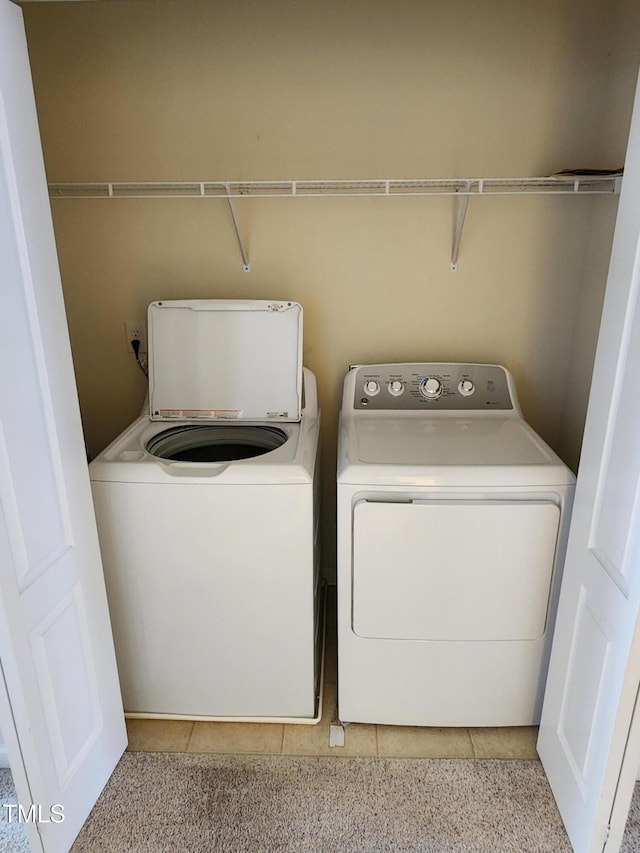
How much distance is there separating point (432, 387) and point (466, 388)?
0.40 ft

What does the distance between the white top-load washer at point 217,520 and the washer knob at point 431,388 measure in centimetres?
38

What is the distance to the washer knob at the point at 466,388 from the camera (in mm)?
2004

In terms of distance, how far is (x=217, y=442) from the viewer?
6.62 ft

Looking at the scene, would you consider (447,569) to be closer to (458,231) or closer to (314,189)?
(458,231)

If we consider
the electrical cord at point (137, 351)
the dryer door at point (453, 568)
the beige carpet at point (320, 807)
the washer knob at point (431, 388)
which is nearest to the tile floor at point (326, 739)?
the beige carpet at point (320, 807)

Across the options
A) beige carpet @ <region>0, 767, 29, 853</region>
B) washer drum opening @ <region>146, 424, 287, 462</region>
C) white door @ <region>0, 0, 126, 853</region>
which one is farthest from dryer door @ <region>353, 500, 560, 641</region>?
beige carpet @ <region>0, 767, 29, 853</region>

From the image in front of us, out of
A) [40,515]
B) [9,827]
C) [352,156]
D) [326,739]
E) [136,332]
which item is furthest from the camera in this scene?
[136,332]

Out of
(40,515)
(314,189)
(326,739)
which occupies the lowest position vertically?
(326,739)

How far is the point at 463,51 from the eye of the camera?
1810 mm

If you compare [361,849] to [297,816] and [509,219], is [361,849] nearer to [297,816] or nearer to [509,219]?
[297,816]

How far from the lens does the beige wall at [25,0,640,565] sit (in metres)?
1.80

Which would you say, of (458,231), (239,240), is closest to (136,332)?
(239,240)

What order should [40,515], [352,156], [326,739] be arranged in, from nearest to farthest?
[40,515] → [326,739] → [352,156]

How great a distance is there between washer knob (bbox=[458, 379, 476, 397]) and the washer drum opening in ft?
2.11
